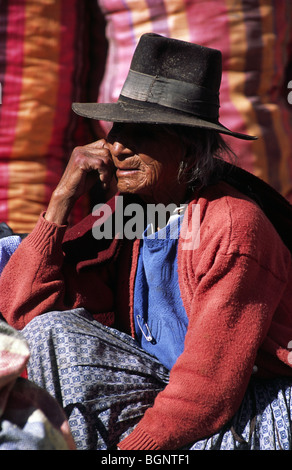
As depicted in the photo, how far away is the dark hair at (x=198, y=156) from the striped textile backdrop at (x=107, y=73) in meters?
0.85

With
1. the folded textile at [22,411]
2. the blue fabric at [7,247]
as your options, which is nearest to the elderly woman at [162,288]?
the blue fabric at [7,247]

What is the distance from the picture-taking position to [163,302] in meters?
2.15

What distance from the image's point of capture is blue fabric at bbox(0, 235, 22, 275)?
242cm

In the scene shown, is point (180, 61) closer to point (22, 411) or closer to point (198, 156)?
point (198, 156)

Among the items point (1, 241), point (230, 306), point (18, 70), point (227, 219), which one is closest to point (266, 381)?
point (230, 306)

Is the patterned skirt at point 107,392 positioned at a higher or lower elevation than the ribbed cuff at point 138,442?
higher

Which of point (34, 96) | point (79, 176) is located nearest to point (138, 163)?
point (79, 176)

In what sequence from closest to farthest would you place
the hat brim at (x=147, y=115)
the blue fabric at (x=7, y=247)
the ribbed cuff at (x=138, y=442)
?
the ribbed cuff at (x=138, y=442) → the hat brim at (x=147, y=115) → the blue fabric at (x=7, y=247)

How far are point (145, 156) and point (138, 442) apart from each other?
0.84 metres

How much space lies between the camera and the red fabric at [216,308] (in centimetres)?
180

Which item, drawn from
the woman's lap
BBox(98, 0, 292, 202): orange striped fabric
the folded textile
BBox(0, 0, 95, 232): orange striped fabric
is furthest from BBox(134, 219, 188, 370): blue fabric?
BBox(0, 0, 95, 232): orange striped fabric

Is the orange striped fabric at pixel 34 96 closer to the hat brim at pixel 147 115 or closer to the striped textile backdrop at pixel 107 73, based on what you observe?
the striped textile backdrop at pixel 107 73
